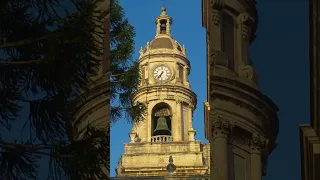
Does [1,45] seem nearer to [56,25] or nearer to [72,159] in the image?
[56,25]

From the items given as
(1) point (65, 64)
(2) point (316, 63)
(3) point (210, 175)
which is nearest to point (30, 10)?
(1) point (65, 64)

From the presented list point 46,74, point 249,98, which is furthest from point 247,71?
point 46,74

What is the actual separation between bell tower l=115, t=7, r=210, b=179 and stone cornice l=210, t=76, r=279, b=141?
97 millimetres

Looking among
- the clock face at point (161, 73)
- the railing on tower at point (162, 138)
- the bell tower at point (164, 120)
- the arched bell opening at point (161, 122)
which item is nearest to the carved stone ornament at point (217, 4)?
the bell tower at point (164, 120)

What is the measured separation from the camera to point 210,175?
206cm

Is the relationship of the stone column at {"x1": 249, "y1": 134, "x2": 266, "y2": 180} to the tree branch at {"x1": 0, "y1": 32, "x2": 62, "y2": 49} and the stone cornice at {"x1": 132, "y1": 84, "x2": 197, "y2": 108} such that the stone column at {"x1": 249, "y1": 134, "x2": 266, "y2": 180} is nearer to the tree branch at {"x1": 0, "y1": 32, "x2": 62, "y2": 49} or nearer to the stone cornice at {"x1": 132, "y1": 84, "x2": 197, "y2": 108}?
the stone cornice at {"x1": 132, "y1": 84, "x2": 197, "y2": 108}

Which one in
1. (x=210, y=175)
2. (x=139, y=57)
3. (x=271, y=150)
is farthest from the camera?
(x=139, y=57)

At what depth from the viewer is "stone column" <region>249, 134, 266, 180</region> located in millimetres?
2119

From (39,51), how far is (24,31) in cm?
10

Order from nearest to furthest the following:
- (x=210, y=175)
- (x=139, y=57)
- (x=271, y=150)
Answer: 1. (x=210, y=175)
2. (x=271, y=150)
3. (x=139, y=57)

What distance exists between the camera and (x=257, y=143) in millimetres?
2152

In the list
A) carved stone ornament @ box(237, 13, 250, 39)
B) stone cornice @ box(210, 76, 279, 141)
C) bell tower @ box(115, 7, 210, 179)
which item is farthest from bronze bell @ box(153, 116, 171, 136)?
carved stone ornament @ box(237, 13, 250, 39)

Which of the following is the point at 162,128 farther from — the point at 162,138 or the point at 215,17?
the point at 215,17

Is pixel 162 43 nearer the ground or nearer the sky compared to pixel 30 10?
nearer the ground
